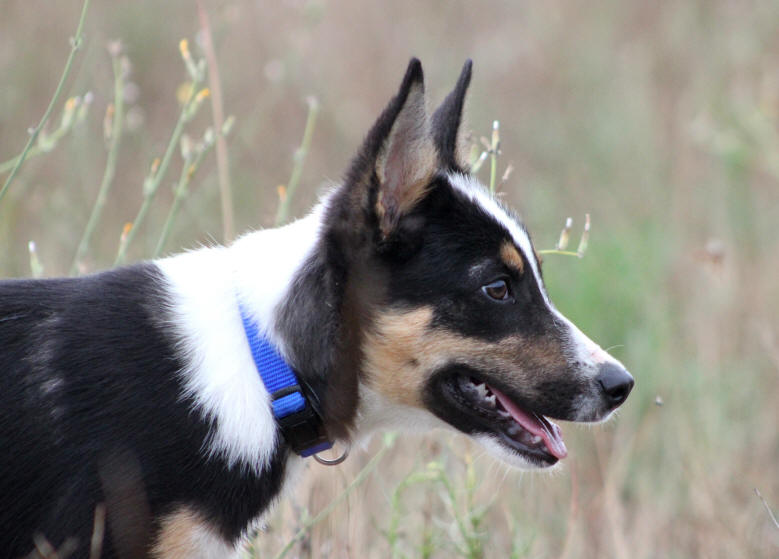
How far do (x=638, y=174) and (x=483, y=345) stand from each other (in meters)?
6.16

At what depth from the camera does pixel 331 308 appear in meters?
3.47

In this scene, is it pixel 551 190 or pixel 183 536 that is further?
pixel 551 190

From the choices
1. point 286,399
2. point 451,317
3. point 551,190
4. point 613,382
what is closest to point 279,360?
point 286,399

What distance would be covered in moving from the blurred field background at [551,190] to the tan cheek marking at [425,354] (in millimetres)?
574

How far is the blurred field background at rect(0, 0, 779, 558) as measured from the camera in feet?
16.7

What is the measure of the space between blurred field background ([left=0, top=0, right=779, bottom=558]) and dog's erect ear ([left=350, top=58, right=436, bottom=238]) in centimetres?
92

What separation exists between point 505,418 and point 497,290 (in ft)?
1.45

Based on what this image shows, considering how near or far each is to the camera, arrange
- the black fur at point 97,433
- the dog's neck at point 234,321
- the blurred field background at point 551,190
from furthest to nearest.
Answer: the blurred field background at point 551,190 → the dog's neck at point 234,321 → the black fur at point 97,433

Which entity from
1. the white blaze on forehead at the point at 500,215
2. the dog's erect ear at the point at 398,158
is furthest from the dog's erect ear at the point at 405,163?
the white blaze on forehead at the point at 500,215

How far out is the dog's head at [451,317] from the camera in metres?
3.51

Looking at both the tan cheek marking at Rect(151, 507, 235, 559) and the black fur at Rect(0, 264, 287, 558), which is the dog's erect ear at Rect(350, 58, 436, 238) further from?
the tan cheek marking at Rect(151, 507, 235, 559)

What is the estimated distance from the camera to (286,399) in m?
3.35

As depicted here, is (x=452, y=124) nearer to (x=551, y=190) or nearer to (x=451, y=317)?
(x=451, y=317)

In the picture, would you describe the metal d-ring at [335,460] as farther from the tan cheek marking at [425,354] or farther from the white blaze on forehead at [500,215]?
the white blaze on forehead at [500,215]
